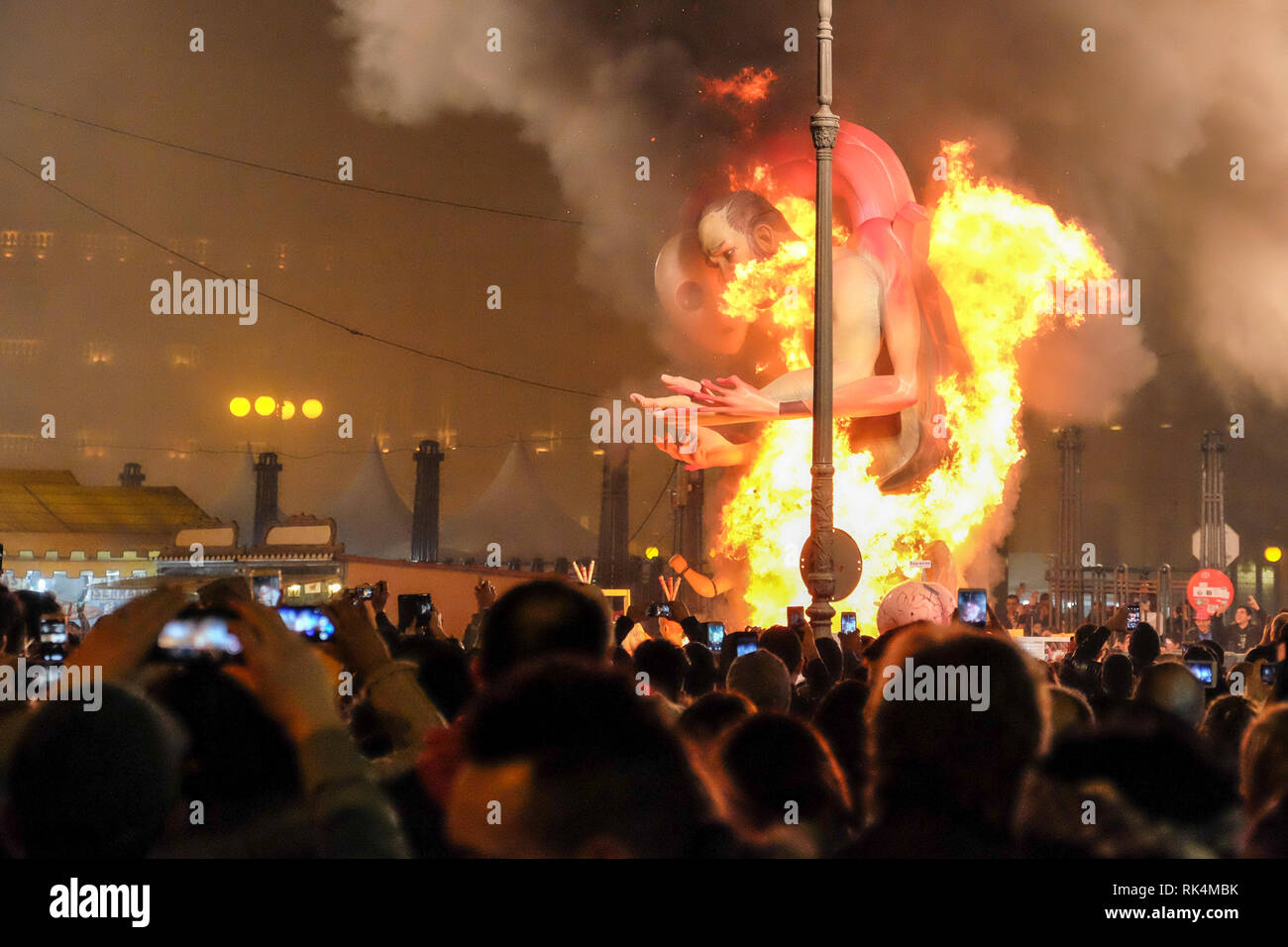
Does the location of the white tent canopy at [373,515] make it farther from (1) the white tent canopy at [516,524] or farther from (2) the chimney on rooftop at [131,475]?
(2) the chimney on rooftop at [131,475]

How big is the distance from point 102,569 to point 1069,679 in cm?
2681

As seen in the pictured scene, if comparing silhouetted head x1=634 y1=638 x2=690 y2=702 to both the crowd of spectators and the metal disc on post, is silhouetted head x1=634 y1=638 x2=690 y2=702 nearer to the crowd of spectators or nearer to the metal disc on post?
the crowd of spectators

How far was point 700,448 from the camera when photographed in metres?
21.2

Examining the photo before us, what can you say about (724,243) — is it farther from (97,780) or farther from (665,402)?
(97,780)

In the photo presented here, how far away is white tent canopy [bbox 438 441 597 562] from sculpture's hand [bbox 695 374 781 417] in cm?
1876

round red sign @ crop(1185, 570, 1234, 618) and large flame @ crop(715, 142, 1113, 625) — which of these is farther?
round red sign @ crop(1185, 570, 1234, 618)

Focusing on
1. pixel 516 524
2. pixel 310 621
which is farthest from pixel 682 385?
pixel 516 524

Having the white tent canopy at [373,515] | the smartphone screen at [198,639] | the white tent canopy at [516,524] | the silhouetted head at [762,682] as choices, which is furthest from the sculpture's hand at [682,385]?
the white tent canopy at [373,515]

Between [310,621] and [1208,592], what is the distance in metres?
22.6

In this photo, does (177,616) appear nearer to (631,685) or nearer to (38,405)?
(631,685)

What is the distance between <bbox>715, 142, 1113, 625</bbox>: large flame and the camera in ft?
74.0

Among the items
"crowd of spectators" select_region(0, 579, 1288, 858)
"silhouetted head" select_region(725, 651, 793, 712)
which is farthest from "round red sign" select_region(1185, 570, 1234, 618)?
"crowd of spectators" select_region(0, 579, 1288, 858)

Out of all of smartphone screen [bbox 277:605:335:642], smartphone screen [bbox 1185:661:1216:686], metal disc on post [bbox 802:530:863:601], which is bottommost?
smartphone screen [bbox 1185:661:1216:686]
